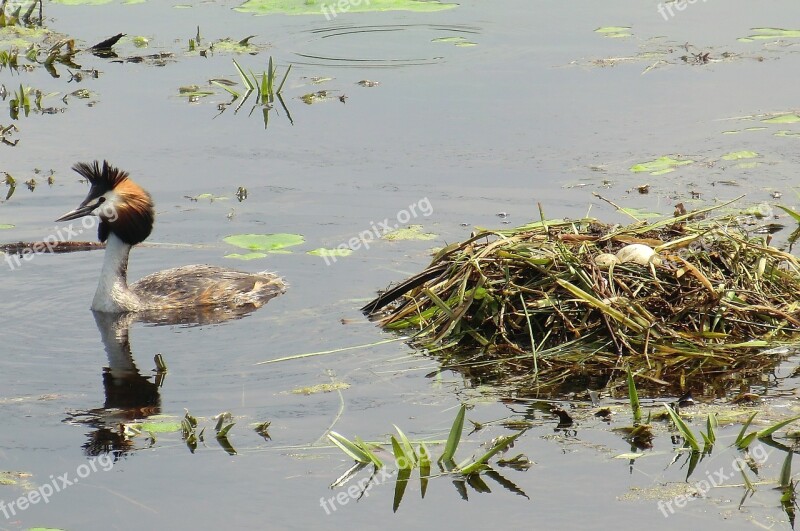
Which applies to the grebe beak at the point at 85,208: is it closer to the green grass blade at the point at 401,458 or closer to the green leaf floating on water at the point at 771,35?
the green grass blade at the point at 401,458

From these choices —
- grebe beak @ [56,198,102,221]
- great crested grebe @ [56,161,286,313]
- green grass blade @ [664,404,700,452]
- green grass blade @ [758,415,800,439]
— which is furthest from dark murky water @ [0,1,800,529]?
grebe beak @ [56,198,102,221]

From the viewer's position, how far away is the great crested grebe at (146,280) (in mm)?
10289

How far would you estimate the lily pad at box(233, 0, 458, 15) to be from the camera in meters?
18.7

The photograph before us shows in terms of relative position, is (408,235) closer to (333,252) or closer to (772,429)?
(333,252)

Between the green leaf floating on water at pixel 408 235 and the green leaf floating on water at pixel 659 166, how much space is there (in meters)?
2.41

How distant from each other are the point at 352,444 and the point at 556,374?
1.92 metres

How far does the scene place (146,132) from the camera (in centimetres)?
1348

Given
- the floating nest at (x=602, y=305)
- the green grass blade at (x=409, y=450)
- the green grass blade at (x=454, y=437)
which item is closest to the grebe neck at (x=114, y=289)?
the floating nest at (x=602, y=305)

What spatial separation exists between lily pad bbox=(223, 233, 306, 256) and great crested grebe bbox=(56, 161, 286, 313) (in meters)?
0.62

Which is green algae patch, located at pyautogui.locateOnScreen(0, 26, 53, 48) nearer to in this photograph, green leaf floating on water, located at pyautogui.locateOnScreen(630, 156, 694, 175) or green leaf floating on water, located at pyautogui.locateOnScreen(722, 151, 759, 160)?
green leaf floating on water, located at pyautogui.locateOnScreen(630, 156, 694, 175)

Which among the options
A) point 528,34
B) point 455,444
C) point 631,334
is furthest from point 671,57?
point 455,444

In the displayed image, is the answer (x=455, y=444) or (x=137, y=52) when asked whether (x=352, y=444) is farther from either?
(x=137, y=52)

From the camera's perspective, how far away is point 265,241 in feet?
36.9

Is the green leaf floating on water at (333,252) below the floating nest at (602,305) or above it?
below
